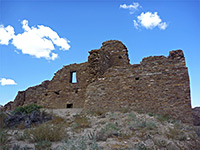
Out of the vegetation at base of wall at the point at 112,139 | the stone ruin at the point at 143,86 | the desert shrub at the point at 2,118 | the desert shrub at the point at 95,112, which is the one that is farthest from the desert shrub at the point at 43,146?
the stone ruin at the point at 143,86

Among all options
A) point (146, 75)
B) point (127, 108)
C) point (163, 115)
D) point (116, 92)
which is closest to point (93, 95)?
point (116, 92)

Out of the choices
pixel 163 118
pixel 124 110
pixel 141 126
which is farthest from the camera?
pixel 124 110

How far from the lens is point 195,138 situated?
502cm

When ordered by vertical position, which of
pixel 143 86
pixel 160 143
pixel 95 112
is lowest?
pixel 160 143

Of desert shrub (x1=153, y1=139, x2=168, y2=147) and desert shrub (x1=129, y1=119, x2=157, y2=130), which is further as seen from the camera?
desert shrub (x1=129, y1=119, x2=157, y2=130)

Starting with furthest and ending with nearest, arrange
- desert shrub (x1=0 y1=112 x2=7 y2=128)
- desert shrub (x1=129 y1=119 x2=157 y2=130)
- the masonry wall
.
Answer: the masonry wall
desert shrub (x1=0 y1=112 x2=7 y2=128)
desert shrub (x1=129 y1=119 x2=157 y2=130)

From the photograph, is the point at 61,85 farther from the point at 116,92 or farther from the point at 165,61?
the point at 165,61

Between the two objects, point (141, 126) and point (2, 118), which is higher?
point (2, 118)

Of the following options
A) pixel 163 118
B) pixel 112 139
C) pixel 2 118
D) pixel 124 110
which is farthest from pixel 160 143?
pixel 2 118

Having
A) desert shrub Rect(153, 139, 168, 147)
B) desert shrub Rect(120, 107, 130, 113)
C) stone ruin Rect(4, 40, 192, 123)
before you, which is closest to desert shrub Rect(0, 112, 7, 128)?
stone ruin Rect(4, 40, 192, 123)

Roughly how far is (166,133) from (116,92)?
3.57 metres

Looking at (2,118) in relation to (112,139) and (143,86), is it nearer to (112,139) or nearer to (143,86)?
(112,139)

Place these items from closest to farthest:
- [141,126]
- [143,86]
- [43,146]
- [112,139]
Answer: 1. [43,146]
2. [112,139]
3. [141,126]
4. [143,86]

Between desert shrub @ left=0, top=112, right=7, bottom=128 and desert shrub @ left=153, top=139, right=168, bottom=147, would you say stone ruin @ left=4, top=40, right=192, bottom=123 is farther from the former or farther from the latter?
desert shrub @ left=0, top=112, right=7, bottom=128
